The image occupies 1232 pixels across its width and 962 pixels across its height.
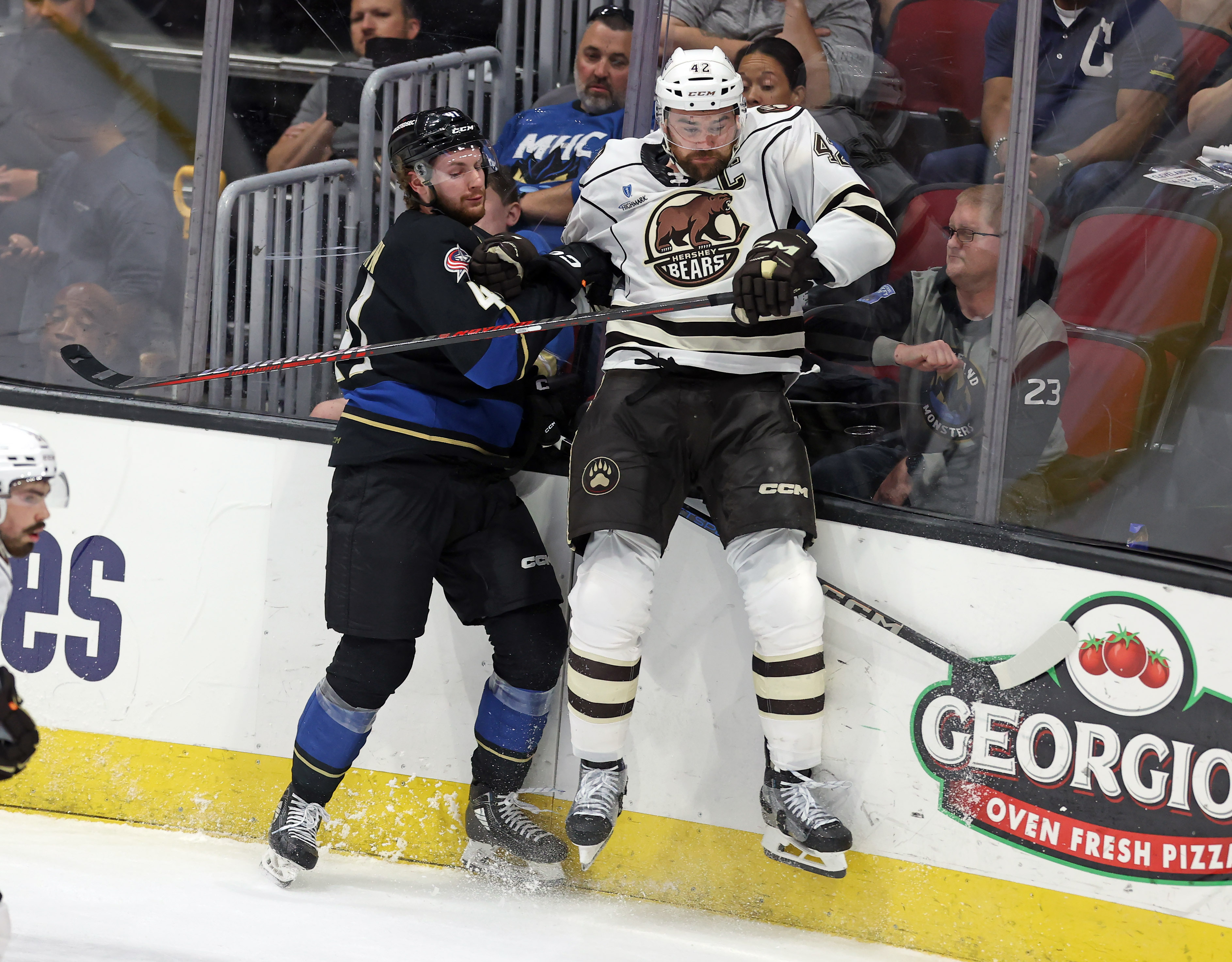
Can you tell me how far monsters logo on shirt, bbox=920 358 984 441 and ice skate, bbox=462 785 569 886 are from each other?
1109 mm

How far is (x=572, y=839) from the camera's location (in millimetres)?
2184

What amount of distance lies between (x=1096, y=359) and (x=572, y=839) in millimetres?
1273

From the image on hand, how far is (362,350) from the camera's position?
237cm

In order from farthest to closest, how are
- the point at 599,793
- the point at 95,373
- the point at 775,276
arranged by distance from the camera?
the point at 95,373
the point at 599,793
the point at 775,276

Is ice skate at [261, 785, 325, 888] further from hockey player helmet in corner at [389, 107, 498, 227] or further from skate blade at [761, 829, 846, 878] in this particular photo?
hockey player helmet in corner at [389, 107, 498, 227]

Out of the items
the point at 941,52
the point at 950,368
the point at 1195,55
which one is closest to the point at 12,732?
the point at 950,368

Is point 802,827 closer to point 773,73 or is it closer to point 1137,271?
point 1137,271

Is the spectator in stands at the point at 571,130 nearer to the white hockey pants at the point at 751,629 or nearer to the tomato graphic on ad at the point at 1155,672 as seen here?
the white hockey pants at the point at 751,629

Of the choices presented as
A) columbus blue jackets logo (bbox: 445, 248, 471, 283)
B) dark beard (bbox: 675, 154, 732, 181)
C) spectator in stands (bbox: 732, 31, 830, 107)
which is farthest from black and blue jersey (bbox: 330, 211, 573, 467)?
spectator in stands (bbox: 732, 31, 830, 107)

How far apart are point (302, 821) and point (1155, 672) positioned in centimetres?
160

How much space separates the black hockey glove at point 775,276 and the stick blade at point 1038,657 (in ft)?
2.40

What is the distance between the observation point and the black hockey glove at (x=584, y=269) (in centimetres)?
231

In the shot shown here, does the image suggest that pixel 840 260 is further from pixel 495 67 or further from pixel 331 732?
pixel 331 732

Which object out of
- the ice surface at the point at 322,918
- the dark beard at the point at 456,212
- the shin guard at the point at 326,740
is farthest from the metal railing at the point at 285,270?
the ice surface at the point at 322,918
